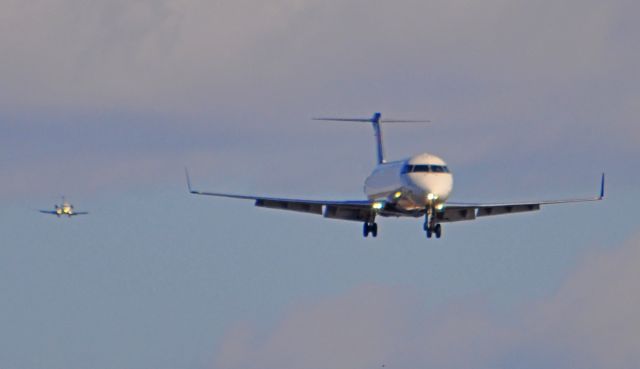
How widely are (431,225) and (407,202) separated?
63.0 inches

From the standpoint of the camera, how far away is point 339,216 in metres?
97.8

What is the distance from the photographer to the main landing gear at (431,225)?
293ft

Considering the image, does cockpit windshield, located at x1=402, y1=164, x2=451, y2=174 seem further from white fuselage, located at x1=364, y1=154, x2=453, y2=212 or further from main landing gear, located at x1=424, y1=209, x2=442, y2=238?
main landing gear, located at x1=424, y1=209, x2=442, y2=238

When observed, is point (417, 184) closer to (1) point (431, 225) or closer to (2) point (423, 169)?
(2) point (423, 169)

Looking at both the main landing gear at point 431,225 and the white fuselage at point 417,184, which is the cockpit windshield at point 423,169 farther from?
the main landing gear at point 431,225

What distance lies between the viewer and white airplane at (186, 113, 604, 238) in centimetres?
8900

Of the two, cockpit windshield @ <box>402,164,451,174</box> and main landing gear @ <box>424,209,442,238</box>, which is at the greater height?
cockpit windshield @ <box>402,164,451,174</box>

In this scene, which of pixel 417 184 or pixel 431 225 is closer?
pixel 417 184

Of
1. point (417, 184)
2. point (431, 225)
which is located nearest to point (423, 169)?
point (417, 184)

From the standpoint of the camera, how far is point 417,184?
88750 mm

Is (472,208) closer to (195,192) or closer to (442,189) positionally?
(442,189)

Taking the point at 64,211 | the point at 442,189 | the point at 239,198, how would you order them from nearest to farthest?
the point at 442,189, the point at 239,198, the point at 64,211

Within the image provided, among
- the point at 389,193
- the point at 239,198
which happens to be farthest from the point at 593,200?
the point at 239,198

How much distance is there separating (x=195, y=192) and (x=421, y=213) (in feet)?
36.7
